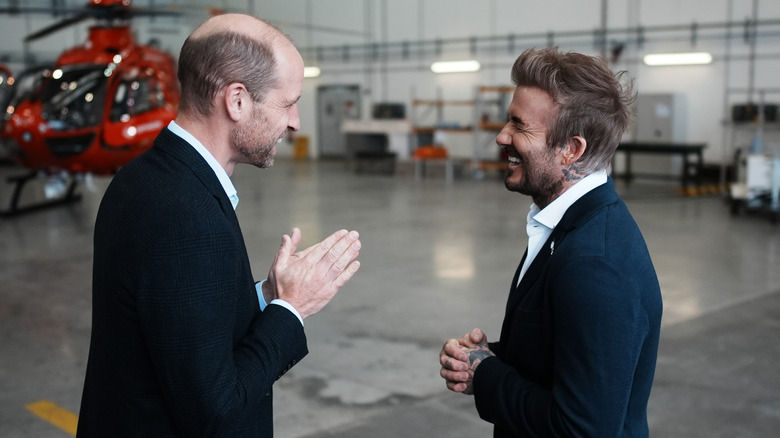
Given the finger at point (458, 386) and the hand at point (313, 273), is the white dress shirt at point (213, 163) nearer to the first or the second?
the hand at point (313, 273)

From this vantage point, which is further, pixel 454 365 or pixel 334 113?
pixel 334 113

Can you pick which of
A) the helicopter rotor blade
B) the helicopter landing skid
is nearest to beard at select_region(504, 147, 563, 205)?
the helicopter rotor blade

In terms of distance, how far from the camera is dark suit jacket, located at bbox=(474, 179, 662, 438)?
1399mm

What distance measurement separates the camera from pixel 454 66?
742 inches

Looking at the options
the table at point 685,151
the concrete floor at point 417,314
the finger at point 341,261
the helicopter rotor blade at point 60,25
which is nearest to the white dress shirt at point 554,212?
the finger at point 341,261

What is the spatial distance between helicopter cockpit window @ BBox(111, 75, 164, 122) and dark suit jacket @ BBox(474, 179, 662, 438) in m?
9.25

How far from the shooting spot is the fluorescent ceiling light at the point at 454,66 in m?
18.4

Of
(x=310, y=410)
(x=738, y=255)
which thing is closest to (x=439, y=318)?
(x=310, y=410)

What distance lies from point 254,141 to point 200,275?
1.13 feet

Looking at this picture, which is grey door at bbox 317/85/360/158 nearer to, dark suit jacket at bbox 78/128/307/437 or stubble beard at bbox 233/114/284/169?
stubble beard at bbox 233/114/284/169

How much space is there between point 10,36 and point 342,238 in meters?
21.8

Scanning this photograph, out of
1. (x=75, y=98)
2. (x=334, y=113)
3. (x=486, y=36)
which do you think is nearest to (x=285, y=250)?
(x=75, y=98)

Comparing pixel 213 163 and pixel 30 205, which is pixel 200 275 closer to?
pixel 213 163

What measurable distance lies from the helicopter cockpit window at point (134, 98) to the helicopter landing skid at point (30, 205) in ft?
8.24
